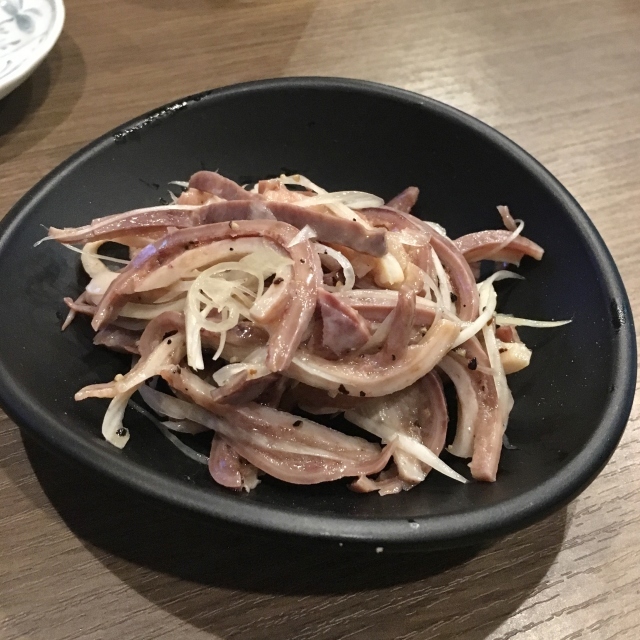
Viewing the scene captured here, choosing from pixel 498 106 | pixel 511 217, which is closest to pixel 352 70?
pixel 498 106

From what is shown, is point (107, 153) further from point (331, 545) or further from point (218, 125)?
point (331, 545)

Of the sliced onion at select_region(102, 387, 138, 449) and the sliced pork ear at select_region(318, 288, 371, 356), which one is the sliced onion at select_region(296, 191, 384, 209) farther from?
the sliced onion at select_region(102, 387, 138, 449)

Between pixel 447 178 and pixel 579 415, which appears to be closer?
pixel 579 415

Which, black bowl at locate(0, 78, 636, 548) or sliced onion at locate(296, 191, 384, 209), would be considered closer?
black bowl at locate(0, 78, 636, 548)

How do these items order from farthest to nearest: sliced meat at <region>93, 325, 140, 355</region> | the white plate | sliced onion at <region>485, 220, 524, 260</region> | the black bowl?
1. the white plate
2. sliced onion at <region>485, 220, 524, 260</region>
3. sliced meat at <region>93, 325, 140, 355</region>
4. the black bowl

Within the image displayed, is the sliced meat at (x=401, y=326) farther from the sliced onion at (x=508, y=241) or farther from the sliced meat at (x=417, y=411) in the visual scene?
the sliced onion at (x=508, y=241)

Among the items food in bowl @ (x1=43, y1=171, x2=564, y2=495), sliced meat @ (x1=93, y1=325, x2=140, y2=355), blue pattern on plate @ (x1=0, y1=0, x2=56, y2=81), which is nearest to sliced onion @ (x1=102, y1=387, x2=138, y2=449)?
food in bowl @ (x1=43, y1=171, x2=564, y2=495)

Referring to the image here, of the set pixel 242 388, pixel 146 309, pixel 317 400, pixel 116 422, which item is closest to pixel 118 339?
pixel 146 309
